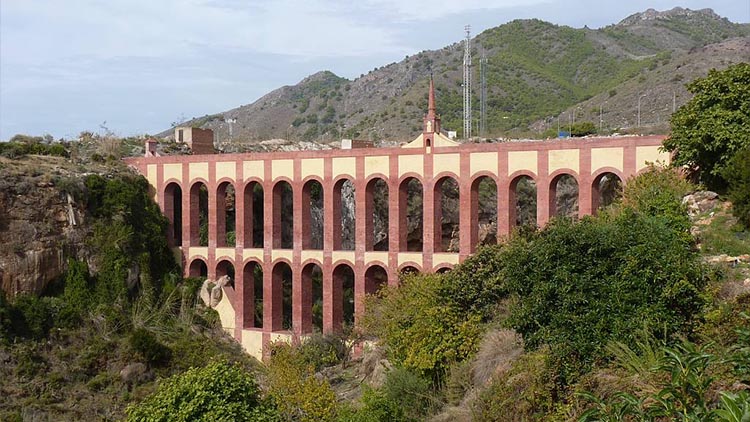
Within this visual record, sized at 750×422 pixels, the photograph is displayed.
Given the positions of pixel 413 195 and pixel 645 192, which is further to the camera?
pixel 413 195

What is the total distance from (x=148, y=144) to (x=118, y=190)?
18.0ft

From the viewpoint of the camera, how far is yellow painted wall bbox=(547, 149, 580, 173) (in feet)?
101

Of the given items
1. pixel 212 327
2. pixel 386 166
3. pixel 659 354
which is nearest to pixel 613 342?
pixel 659 354

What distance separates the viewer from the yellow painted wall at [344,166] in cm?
3584

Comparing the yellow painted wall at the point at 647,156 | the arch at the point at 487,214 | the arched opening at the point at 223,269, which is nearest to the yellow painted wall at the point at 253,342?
the arched opening at the point at 223,269

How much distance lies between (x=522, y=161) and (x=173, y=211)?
756 inches

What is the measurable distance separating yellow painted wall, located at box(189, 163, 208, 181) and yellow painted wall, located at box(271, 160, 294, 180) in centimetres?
409

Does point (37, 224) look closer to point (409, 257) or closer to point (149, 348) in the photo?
point (149, 348)

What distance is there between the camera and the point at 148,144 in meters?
44.1

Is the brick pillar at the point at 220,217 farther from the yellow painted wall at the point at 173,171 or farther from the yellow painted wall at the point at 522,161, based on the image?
the yellow painted wall at the point at 522,161

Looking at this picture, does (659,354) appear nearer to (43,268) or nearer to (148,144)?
(43,268)

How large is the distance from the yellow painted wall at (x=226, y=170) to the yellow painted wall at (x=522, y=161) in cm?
1417

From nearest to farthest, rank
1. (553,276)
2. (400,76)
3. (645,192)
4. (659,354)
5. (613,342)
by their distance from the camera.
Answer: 1. (659,354)
2. (613,342)
3. (553,276)
4. (645,192)
5. (400,76)

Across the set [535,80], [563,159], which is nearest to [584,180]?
[563,159]
